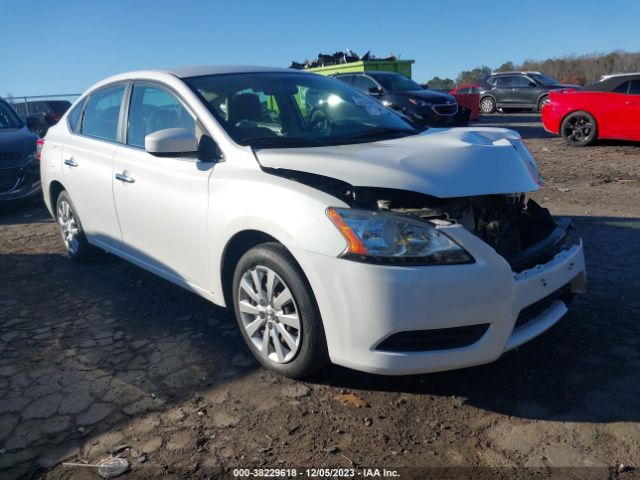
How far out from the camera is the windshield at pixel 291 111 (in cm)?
350

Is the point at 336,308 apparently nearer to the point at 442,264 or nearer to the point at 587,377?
the point at 442,264

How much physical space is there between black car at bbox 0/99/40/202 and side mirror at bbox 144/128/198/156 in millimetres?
5609

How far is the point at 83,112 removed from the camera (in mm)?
5066

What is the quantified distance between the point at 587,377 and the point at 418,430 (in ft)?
3.42

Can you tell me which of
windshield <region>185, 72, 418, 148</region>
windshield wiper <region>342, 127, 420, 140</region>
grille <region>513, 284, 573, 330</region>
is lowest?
grille <region>513, 284, 573, 330</region>

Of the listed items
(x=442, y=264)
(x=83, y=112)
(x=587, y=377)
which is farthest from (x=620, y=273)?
(x=83, y=112)

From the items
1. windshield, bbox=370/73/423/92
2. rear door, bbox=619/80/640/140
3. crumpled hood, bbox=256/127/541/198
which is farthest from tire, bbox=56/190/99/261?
windshield, bbox=370/73/423/92

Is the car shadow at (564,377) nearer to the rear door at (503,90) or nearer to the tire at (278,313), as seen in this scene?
the tire at (278,313)

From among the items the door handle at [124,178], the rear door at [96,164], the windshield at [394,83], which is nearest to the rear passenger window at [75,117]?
the rear door at [96,164]

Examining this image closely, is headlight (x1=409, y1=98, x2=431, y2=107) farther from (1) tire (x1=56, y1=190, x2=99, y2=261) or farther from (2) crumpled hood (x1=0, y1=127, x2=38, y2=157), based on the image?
(1) tire (x1=56, y1=190, x2=99, y2=261)

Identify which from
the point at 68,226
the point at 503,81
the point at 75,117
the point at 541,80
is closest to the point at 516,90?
the point at 503,81

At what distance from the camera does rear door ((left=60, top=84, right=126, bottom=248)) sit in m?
4.34

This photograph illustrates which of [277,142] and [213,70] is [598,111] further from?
[277,142]

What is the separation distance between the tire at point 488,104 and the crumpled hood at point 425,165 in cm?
1957
